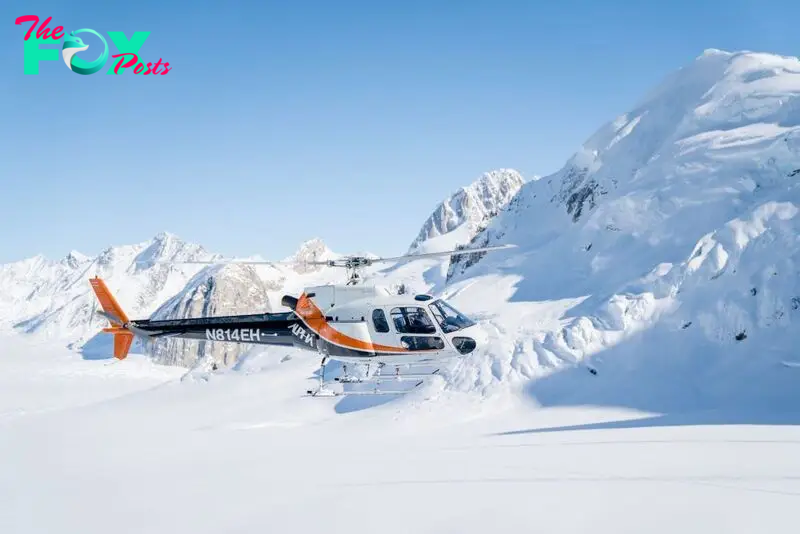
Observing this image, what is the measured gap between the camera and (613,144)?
68.6 metres

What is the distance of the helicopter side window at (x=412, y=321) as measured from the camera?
15.6m

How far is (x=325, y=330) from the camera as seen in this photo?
54.6 feet

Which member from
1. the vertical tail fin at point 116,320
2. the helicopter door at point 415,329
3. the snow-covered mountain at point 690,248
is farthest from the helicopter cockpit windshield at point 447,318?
the snow-covered mountain at point 690,248

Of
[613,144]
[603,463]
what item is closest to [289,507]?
[603,463]

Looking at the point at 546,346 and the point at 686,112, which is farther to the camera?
the point at 686,112

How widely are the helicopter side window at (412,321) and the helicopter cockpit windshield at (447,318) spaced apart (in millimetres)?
289

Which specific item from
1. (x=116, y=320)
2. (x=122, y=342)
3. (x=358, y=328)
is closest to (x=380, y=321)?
(x=358, y=328)

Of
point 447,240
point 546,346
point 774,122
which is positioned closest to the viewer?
point 546,346

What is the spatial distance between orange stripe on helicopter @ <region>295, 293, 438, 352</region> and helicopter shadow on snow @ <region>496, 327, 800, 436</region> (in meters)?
15.5

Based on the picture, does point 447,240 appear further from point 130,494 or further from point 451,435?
point 130,494

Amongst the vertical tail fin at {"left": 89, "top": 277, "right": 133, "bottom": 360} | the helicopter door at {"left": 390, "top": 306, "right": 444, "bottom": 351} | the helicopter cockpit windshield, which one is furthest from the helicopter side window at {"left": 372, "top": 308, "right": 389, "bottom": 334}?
the vertical tail fin at {"left": 89, "top": 277, "right": 133, "bottom": 360}

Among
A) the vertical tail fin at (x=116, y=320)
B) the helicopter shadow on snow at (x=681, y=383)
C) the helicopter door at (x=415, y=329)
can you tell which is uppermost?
the vertical tail fin at (x=116, y=320)

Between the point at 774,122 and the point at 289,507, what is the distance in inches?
2134

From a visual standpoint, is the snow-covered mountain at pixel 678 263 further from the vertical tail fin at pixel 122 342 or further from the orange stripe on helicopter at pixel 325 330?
the vertical tail fin at pixel 122 342
